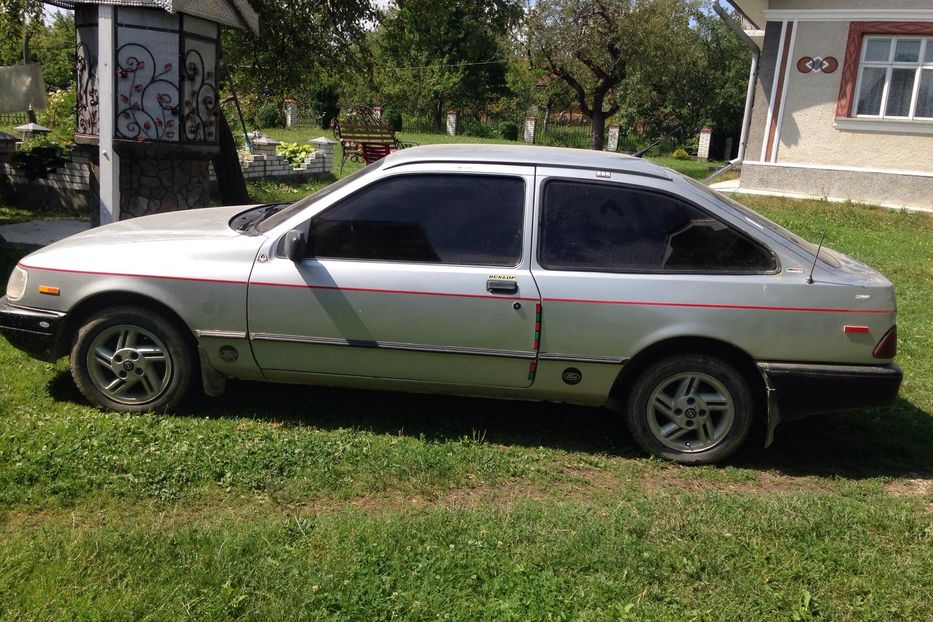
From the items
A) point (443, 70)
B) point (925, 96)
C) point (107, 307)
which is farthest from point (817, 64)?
point (443, 70)

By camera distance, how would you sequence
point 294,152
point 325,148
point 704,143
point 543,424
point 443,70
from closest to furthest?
1. point 543,424
2. point 325,148
3. point 294,152
4. point 704,143
5. point 443,70

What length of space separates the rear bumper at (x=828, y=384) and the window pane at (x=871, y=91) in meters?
14.2

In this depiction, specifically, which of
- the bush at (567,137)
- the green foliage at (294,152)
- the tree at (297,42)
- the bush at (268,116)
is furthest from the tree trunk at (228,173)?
the bush at (567,137)

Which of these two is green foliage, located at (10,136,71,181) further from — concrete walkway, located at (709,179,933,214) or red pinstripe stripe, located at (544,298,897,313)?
concrete walkway, located at (709,179,933,214)

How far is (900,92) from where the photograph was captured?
54.9 ft

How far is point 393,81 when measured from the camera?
41906 mm

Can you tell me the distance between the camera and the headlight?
16.4 ft

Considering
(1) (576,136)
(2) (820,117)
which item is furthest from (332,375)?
(1) (576,136)

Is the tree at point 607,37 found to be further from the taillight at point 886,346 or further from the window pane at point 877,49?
the taillight at point 886,346

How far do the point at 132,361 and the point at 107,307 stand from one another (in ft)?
1.13

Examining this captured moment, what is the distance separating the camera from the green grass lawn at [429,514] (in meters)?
3.34

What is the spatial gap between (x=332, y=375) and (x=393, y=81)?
38.9 metres

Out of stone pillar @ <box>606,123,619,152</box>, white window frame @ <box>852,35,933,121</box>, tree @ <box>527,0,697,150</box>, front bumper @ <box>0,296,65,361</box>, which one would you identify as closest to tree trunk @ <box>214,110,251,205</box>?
front bumper @ <box>0,296,65,361</box>

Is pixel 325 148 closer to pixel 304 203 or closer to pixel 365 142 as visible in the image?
pixel 365 142
